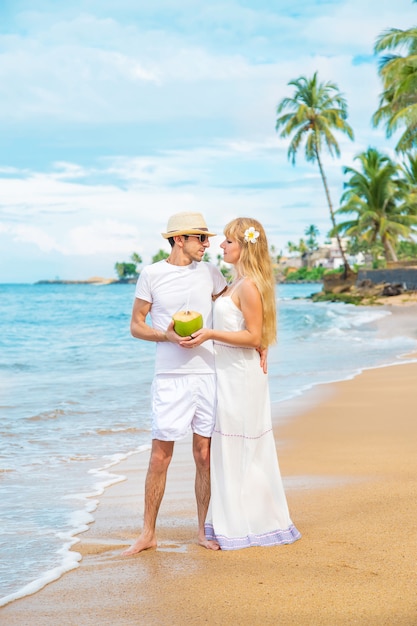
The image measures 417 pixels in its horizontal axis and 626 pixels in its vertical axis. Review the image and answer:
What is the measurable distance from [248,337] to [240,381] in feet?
0.80

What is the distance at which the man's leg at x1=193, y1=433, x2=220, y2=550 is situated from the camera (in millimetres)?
4242

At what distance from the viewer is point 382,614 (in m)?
3.17

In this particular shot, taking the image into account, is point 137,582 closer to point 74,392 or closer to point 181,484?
point 181,484

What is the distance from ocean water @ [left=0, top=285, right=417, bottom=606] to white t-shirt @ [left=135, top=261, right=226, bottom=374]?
1.72 ft

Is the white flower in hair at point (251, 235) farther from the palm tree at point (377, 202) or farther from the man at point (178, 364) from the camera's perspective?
the palm tree at point (377, 202)

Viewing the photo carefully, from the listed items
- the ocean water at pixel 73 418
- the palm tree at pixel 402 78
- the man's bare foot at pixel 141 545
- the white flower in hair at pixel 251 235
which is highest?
the palm tree at pixel 402 78

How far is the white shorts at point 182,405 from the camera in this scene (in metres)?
4.16

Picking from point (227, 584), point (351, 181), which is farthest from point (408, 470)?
point (351, 181)

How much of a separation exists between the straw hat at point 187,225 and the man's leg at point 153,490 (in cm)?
108

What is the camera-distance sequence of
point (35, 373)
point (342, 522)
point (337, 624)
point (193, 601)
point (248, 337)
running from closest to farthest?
point (337, 624), point (193, 601), point (248, 337), point (342, 522), point (35, 373)

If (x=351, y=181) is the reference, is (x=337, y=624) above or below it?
below

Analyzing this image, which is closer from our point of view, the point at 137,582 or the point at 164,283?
the point at 137,582

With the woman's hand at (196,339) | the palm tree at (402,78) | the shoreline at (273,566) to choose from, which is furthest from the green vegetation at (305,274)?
the woman's hand at (196,339)

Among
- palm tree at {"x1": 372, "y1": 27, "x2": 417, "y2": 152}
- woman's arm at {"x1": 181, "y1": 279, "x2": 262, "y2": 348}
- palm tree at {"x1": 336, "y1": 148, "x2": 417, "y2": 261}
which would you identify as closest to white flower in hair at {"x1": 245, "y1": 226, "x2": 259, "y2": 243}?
woman's arm at {"x1": 181, "y1": 279, "x2": 262, "y2": 348}
